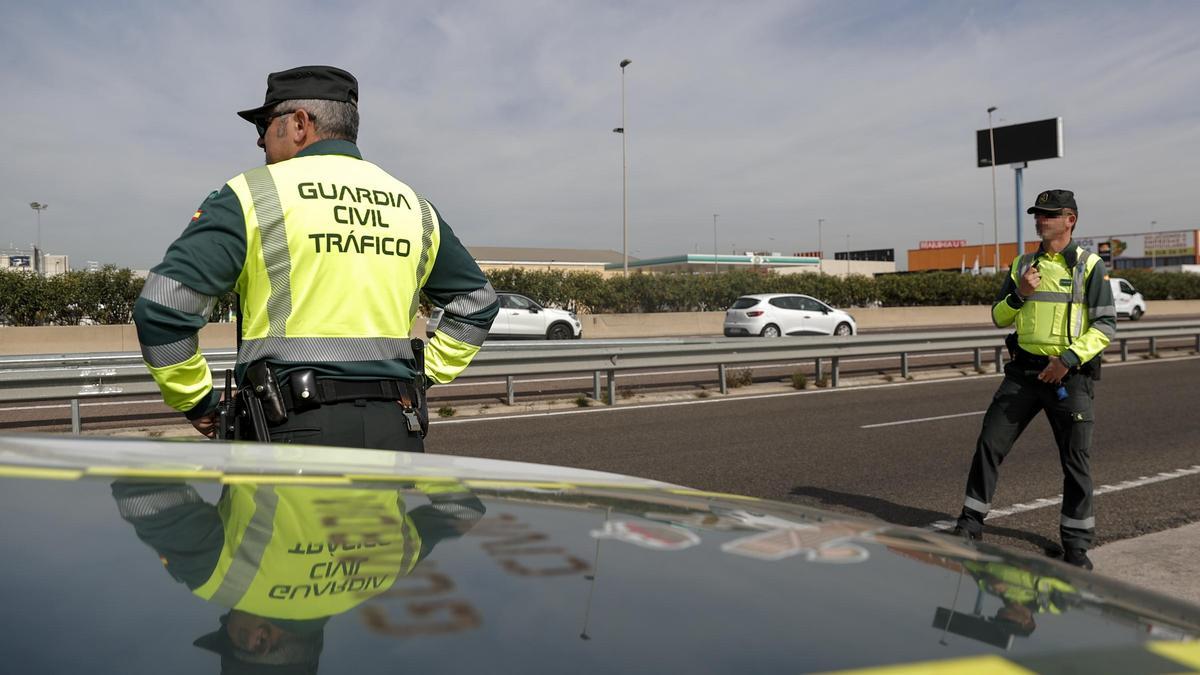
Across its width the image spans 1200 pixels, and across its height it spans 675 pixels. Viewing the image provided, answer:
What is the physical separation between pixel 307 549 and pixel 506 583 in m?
0.26

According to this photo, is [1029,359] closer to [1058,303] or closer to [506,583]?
[1058,303]

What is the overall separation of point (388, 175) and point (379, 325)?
468 millimetres

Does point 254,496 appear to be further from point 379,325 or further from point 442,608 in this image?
point 379,325

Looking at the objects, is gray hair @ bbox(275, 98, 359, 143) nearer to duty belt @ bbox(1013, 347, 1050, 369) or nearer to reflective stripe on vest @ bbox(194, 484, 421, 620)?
reflective stripe on vest @ bbox(194, 484, 421, 620)

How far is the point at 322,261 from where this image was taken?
258 centimetres

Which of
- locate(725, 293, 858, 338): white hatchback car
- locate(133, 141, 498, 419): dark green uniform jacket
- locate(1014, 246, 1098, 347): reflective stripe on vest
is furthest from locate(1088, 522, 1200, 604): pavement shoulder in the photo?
locate(725, 293, 858, 338): white hatchback car

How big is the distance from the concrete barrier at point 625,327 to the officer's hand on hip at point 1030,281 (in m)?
9.09

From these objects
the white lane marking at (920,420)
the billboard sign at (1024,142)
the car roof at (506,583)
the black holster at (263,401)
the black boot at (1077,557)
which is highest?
the billboard sign at (1024,142)

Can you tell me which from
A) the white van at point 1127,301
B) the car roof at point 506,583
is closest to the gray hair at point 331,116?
the car roof at point 506,583

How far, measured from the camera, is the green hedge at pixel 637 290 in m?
23.7

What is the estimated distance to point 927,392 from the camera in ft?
45.3

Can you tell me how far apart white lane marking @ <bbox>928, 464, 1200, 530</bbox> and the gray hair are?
4102mm

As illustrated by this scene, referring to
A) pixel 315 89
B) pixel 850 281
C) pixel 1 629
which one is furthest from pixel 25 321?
pixel 850 281

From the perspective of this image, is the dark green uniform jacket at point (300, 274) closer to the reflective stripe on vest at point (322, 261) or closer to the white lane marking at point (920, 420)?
the reflective stripe on vest at point (322, 261)
